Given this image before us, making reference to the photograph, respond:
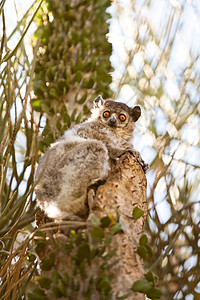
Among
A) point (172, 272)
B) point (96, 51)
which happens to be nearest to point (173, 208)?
point (172, 272)

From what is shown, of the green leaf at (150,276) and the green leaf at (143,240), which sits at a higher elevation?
the green leaf at (143,240)

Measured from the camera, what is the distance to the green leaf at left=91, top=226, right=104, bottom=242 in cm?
212

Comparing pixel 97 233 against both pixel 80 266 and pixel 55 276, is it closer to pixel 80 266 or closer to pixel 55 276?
pixel 80 266

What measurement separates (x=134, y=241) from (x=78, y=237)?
0.36m

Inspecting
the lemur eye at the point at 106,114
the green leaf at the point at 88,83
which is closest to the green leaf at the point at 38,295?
the green leaf at the point at 88,83

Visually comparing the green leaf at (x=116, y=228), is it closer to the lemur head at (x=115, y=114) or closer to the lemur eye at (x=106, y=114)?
the lemur head at (x=115, y=114)

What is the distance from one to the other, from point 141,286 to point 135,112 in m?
2.66

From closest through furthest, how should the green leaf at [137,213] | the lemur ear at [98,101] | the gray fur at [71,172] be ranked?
the green leaf at [137,213] → the gray fur at [71,172] → the lemur ear at [98,101]

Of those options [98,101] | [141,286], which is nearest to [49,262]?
→ [141,286]

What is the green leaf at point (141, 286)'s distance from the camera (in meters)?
2.05

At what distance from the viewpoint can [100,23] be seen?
4.16 metres

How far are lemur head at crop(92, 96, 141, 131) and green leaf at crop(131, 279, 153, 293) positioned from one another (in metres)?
2.27

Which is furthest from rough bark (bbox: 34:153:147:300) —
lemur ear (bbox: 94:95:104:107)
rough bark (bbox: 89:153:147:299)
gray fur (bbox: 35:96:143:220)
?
lemur ear (bbox: 94:95:104:107)

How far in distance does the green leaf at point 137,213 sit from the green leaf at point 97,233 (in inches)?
14.4
